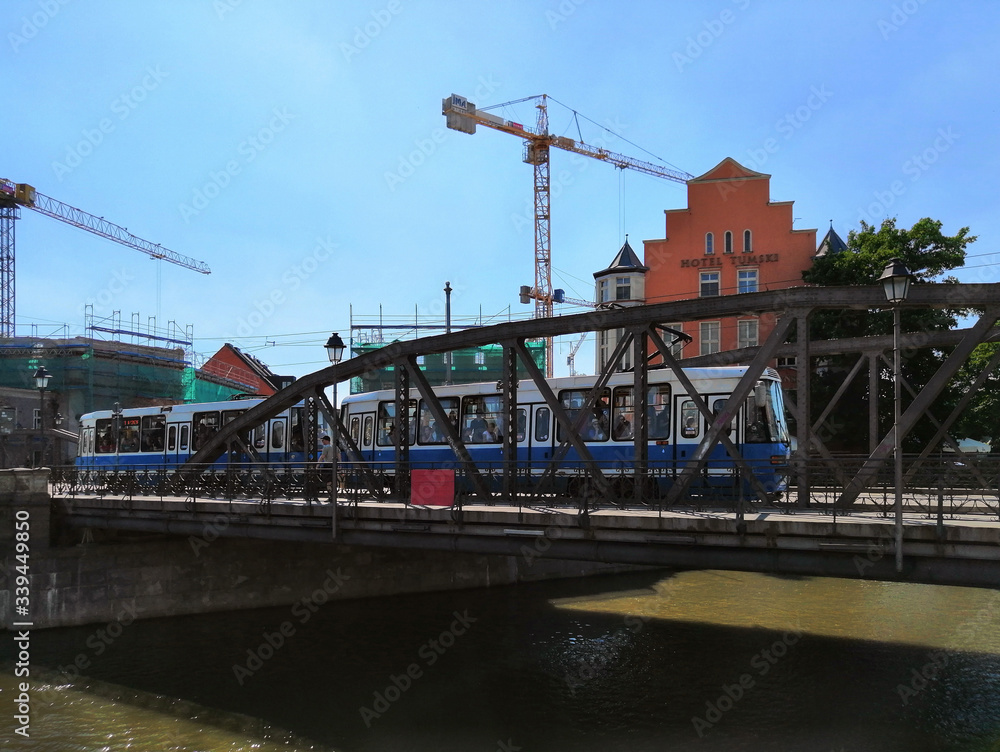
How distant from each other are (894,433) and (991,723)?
5846 mm

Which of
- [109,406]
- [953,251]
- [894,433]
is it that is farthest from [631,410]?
[109,406]

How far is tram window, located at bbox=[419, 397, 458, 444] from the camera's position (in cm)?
2408

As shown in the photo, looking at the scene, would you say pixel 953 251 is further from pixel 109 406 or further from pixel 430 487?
pixel 109 406

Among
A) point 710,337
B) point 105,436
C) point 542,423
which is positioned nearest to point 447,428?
point 542,423

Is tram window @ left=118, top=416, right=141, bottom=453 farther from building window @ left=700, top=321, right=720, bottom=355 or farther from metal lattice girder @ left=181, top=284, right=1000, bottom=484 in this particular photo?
building window @ left=700, top=321, right=720, bottom=355

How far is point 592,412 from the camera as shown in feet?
70.7

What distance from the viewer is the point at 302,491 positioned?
1906cm

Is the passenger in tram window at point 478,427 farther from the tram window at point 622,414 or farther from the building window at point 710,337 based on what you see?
the building window at point 710,337

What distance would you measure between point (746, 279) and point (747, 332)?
113 inches

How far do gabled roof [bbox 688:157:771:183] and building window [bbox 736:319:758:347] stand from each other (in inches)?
300

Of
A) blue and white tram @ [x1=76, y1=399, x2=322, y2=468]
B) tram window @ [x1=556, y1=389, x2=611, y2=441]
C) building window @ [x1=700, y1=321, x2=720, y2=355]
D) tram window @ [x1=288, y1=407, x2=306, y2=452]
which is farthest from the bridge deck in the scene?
building window @ [x1=700, y1=321, x2=720, y2=355]

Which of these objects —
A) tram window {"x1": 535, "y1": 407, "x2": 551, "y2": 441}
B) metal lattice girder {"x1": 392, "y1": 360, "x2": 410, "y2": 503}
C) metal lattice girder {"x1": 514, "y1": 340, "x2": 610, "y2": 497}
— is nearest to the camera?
metal lattice girder {"x1": 514, "y1": 340, "x2": 610, "y2": 497}

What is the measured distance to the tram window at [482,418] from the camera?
23156 millimetres

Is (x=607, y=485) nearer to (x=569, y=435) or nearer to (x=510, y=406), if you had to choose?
(x=569, y=435)
